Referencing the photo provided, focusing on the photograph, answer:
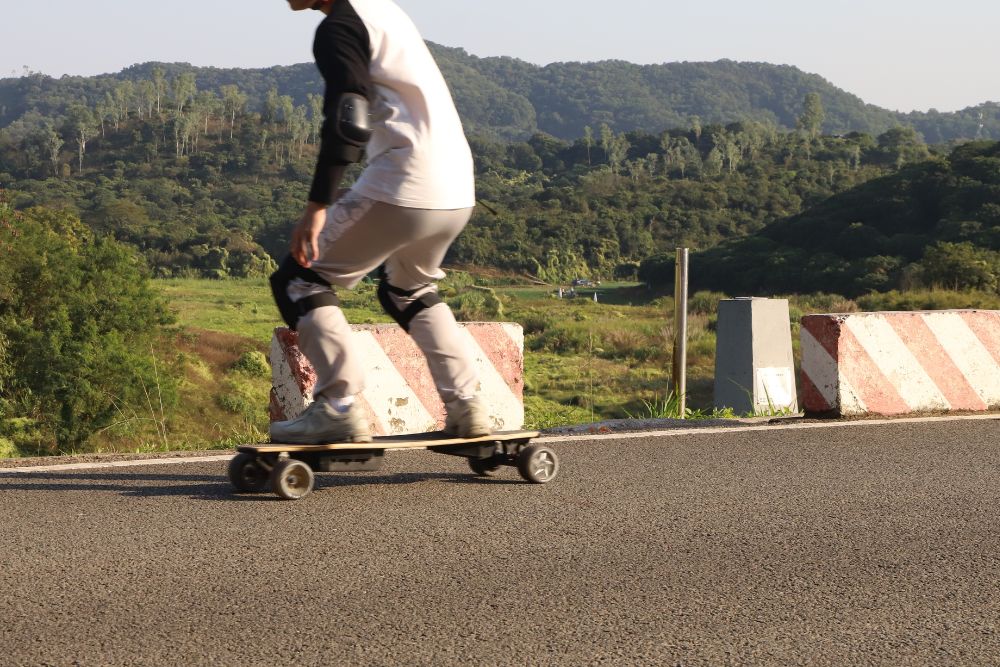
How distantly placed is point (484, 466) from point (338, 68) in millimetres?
1730

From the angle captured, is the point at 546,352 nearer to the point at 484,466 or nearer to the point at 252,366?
the point at 252,366

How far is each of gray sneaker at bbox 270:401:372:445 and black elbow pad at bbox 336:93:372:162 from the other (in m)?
0.93

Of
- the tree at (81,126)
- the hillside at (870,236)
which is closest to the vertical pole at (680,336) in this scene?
the hillside at (870,236)

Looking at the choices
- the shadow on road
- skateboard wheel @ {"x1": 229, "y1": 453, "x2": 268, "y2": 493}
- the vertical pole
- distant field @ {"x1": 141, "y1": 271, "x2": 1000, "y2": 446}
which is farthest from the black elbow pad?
distant field @ {"x1": 141, "y1": 271, "x2": 1000, "y2": 446}

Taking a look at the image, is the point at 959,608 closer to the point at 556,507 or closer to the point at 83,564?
the point at 556,507

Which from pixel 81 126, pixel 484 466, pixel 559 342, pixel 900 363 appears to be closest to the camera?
pixel 484 466

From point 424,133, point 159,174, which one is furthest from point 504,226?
point 424,133

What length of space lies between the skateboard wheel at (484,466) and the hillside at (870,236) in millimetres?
73297

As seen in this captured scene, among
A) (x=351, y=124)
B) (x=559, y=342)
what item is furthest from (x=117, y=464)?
(x=559, y=342)

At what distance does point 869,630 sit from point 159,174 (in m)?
188

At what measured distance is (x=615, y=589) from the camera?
3.30 metres

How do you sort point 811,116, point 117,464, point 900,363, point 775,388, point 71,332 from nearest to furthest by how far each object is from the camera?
point 117,464 → point 900,363 → point 775,388 → point 71,332 → point 811,116

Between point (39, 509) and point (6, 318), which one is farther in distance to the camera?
point (6, 318)

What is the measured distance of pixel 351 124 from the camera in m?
4.25
